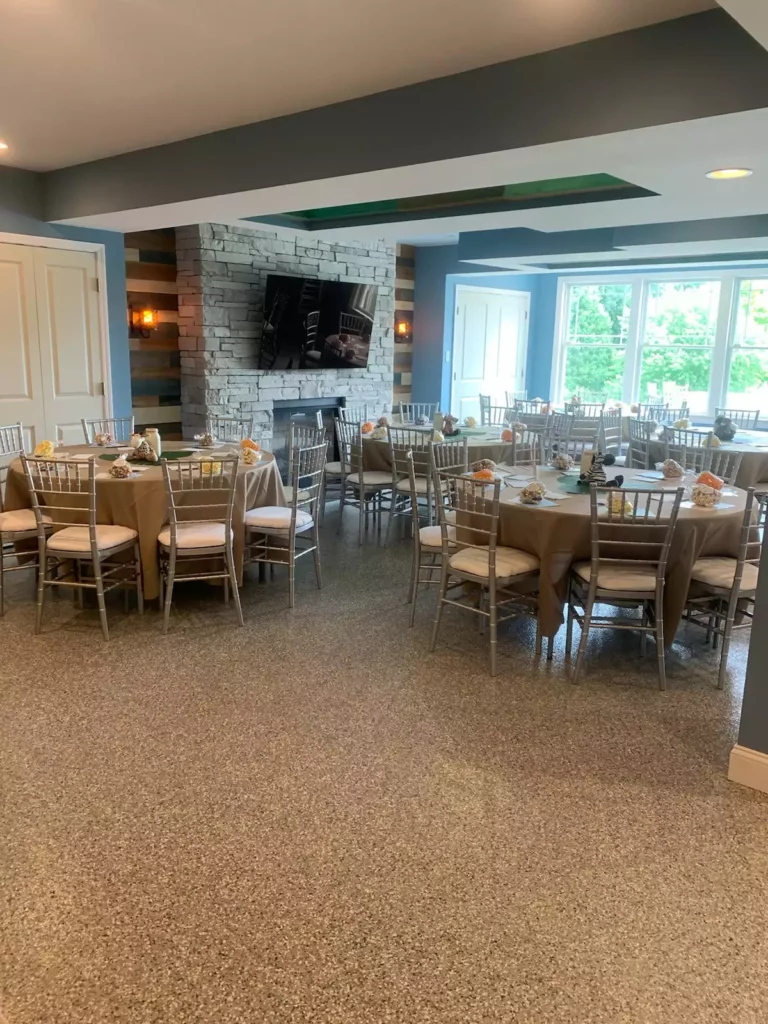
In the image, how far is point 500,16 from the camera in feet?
9.16

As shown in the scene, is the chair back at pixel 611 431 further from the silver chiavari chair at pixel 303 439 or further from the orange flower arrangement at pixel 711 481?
the orange flower arrangement at pixel 711 481

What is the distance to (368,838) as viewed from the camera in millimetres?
2502

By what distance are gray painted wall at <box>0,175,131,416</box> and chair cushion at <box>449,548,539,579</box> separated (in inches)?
157

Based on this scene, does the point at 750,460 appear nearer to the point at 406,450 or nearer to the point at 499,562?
the point at 406,450

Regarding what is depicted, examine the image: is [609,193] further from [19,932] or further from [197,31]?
[19,932]

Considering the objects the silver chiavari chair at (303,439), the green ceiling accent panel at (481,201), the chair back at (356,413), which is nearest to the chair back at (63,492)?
the silver chiavari chair at (303,439)

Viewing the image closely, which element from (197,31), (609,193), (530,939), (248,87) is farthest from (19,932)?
(609,193)

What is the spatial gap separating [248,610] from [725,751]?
2678 millimetres

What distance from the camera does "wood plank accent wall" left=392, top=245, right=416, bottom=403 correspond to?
9.39 meters

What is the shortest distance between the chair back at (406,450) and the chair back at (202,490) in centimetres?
180

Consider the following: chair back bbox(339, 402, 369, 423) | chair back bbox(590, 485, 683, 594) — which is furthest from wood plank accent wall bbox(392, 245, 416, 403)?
chair back bbox(590, 485, 683, 594)

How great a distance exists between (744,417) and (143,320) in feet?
22.5

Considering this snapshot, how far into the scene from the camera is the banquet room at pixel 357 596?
2086mm

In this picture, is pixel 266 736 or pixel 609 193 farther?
pixel 609 193
